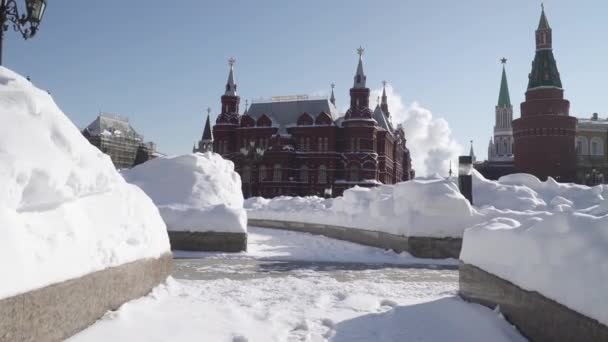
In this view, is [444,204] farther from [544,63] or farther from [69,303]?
[544,63]

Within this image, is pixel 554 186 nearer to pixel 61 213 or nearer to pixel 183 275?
pixel 183 275

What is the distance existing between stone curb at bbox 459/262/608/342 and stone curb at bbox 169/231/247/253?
20.6 feet

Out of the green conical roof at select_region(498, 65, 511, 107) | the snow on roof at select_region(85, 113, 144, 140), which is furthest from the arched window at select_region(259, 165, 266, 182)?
the green conical roof at select_region(498, 65, 511, 107)

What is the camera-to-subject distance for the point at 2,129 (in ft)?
11.5

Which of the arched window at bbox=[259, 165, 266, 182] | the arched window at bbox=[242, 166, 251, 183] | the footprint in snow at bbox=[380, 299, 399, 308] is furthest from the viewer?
the arched window at bbox=[242, 166, 251, 183]

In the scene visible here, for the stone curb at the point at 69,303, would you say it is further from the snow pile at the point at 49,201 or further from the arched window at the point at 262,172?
the arched window at the point at 262,172

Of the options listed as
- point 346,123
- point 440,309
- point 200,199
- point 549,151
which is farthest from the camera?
point 549,151

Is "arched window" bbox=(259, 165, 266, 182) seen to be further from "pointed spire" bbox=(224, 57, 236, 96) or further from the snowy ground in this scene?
the snowy ground

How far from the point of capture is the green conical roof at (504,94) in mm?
97312

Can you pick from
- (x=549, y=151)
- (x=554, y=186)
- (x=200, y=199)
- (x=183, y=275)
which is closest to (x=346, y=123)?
(x=549, y=151)

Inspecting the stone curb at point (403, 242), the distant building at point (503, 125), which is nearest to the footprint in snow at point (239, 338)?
the stone curb at point (403, 242)

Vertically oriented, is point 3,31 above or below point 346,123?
below

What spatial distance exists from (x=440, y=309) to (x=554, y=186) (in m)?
12.0

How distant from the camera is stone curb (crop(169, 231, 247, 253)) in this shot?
1096 cm
